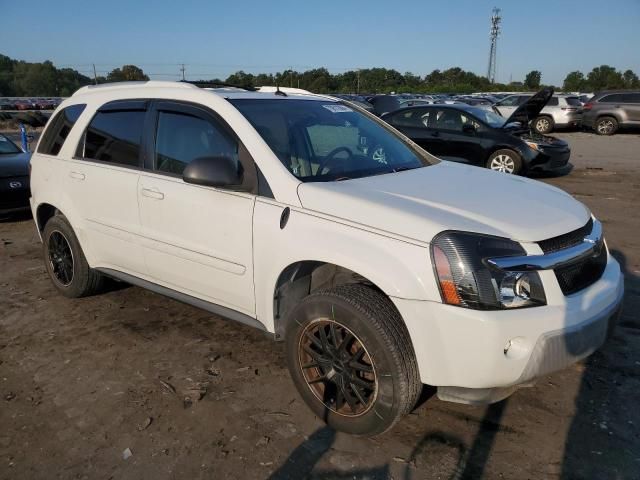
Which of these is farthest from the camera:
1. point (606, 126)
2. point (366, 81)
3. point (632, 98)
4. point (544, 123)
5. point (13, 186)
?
point (366, 81)

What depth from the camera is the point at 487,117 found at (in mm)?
11000

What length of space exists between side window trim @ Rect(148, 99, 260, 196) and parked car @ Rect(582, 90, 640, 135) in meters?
22.0

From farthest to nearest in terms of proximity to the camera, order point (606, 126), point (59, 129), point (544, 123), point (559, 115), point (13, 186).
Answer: point (544, 123) → point (559, 115) → point (606, 126) → point (13, 186) → point (59, 129)

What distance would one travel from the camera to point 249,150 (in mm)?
3039

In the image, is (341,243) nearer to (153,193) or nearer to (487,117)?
(153,193)

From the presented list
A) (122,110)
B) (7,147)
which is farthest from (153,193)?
(7,147)

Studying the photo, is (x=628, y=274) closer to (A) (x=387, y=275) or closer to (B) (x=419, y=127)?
(A) (x=387, y=275)

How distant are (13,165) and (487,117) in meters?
8.82

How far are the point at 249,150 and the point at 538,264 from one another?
1.67 metres

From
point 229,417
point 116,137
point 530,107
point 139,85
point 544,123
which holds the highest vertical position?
point 139,85

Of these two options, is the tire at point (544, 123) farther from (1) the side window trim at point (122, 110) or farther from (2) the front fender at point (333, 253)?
(2) the front fender at point (333, 253)

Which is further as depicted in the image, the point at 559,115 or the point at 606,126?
the point at 559,115

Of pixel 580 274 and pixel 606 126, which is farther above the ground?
pixel 580 274

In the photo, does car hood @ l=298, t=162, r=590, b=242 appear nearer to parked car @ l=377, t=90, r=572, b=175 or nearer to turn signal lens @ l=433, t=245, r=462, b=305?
turn signal lens @ l=433, t=245, r=462, b=305
